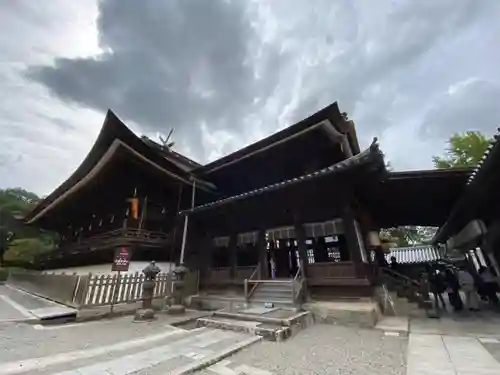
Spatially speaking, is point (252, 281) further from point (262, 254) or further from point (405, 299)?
point (405, 299)

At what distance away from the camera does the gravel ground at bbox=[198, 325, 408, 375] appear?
3834 millimetres

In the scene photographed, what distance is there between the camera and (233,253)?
10.4 metres

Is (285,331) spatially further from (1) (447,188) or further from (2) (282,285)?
(1) (447,188)

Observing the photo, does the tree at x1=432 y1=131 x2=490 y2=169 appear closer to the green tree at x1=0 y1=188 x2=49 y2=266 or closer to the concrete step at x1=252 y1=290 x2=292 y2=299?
the concrete step at x1=252 y1=290 x2=292 y2=299

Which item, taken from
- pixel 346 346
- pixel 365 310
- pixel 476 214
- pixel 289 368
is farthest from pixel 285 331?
pixel 476 214

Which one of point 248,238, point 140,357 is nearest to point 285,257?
point 248,238

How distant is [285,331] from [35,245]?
27819mm

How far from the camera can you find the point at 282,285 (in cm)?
835

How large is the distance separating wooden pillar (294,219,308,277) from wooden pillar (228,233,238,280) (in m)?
2.69

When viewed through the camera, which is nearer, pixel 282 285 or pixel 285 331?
pixel 285 331

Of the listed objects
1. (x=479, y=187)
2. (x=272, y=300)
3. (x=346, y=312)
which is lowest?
(x=346, y=312)

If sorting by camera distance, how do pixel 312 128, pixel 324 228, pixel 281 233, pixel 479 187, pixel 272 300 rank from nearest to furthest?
pixel 479 187 < pixel 272 300 < pixel 324 228 < pixel 281 233 < pixel 312 128

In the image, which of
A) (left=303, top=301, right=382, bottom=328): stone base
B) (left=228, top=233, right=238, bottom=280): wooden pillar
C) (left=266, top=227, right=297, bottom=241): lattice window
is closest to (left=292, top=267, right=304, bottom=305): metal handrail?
(left=303, top=301, right=382, bottom=328): stone base

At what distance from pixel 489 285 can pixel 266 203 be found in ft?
25.8
